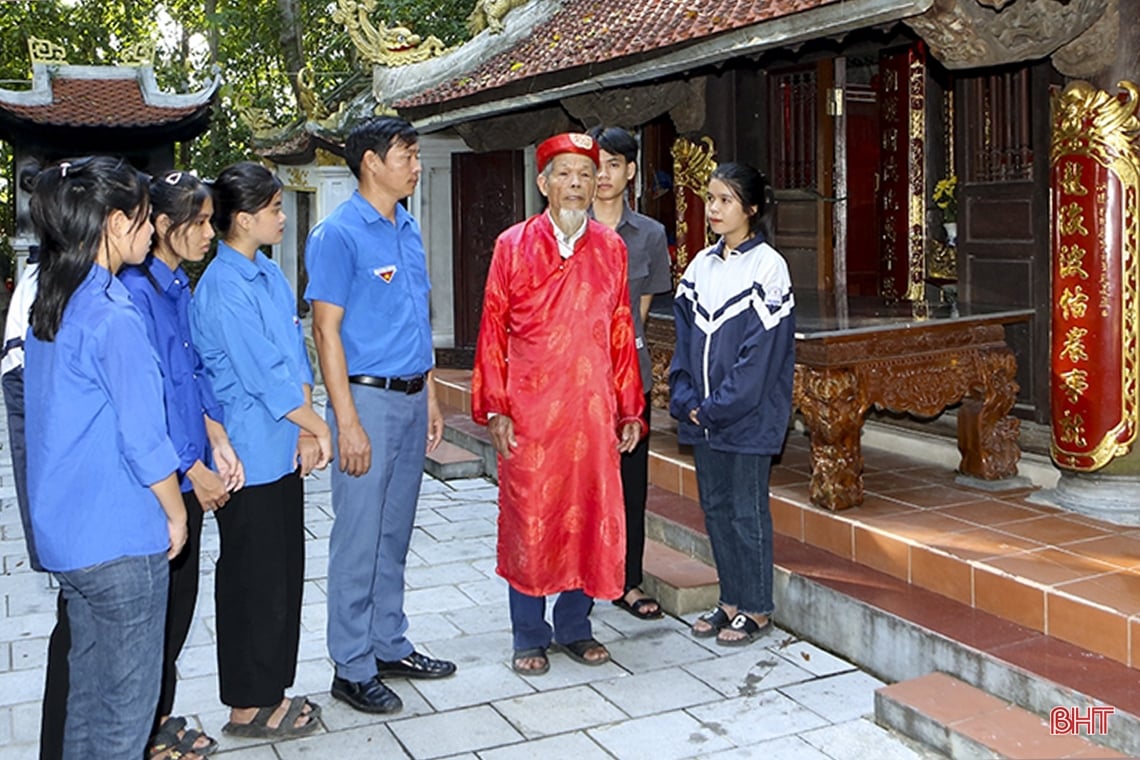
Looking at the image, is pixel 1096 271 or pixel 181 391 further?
pixel 1096 271

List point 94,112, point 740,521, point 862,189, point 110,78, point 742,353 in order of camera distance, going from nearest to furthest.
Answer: point 742,353 → point 740,521 → point 862,189 → point 94,112 → point 110,78

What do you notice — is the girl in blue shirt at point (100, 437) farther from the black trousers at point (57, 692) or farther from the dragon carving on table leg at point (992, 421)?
the dragon carving on table leg at point (992, 421)

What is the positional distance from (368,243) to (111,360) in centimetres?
137

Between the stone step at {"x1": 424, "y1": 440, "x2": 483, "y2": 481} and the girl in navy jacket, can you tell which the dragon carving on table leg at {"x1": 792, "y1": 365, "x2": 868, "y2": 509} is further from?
the stone step at {"x1": 424, "y1": 440, "x2": 483, "y2": 481}

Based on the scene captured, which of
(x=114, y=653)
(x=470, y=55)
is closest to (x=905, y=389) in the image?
(x=114, y=653)

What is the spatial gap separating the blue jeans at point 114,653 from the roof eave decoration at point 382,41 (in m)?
8.70

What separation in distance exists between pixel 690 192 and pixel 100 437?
6.39m

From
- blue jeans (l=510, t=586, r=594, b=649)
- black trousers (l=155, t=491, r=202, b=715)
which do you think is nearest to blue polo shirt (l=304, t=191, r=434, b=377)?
black trousers (l=155, t=491, r=202, b=715)

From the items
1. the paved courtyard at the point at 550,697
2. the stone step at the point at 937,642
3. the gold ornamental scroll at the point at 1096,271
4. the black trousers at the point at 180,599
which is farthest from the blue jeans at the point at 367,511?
the gold ornamental scroll at the point at 1096,271

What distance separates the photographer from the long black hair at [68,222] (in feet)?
9.28

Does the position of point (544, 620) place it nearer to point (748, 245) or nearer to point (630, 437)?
point (630, 437)

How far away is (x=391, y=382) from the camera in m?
4.09

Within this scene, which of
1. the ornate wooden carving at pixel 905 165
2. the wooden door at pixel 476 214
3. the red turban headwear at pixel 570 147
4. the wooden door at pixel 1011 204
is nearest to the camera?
the red turban headwear at pixel 570 147

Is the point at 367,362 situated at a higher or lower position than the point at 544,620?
higher
